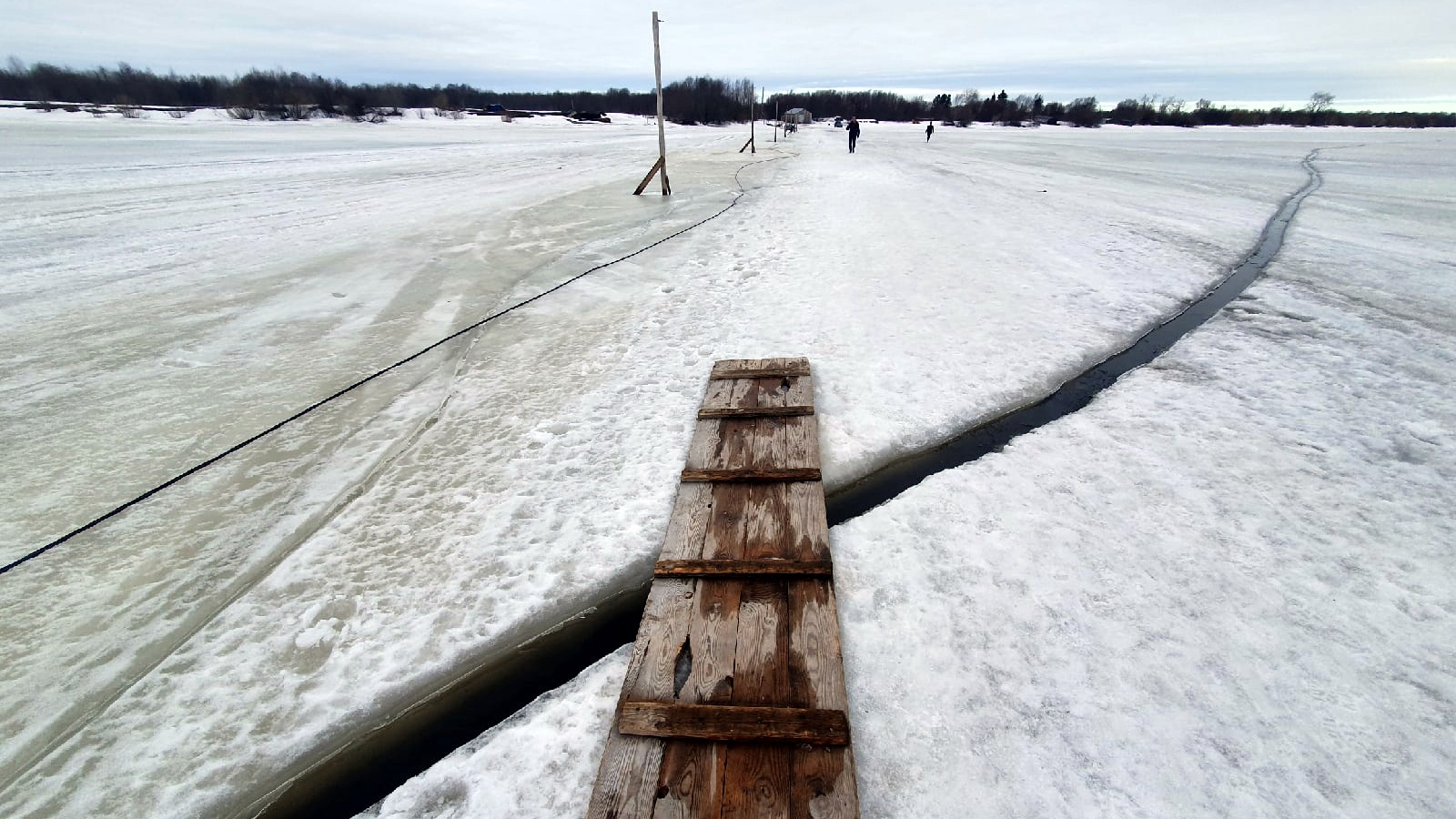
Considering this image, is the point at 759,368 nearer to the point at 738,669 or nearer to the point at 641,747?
the point at 738,669

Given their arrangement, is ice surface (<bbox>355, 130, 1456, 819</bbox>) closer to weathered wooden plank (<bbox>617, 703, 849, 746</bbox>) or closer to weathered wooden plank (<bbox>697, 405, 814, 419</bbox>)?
weathered wooden plank (<bbox>617, 703, 849, 746</bbox>)

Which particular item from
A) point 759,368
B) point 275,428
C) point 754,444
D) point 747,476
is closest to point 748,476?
point 747,476

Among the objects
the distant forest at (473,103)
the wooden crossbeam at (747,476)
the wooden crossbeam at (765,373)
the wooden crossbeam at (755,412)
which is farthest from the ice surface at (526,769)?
the distant forest at (473,103)

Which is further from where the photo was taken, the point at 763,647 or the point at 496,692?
the point at 496,692

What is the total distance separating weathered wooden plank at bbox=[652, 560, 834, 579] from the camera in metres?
2.88

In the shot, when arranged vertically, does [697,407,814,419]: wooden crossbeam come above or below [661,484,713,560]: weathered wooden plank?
above

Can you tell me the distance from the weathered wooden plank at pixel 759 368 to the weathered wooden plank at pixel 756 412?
0.63 meters

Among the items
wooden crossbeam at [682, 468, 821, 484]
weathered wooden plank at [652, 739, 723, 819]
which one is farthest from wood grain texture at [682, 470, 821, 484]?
weathered wooden plank at [652, 739, 723, 819]

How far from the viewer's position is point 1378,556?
9.98ft

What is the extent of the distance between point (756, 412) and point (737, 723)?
249cm

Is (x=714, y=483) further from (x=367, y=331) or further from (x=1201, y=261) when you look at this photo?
(x=1201, y=261)

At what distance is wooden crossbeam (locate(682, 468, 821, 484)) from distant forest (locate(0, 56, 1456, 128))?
6958cm

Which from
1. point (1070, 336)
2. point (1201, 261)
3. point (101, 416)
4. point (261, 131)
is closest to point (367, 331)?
point (101, 416)

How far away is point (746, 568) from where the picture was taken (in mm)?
2910
